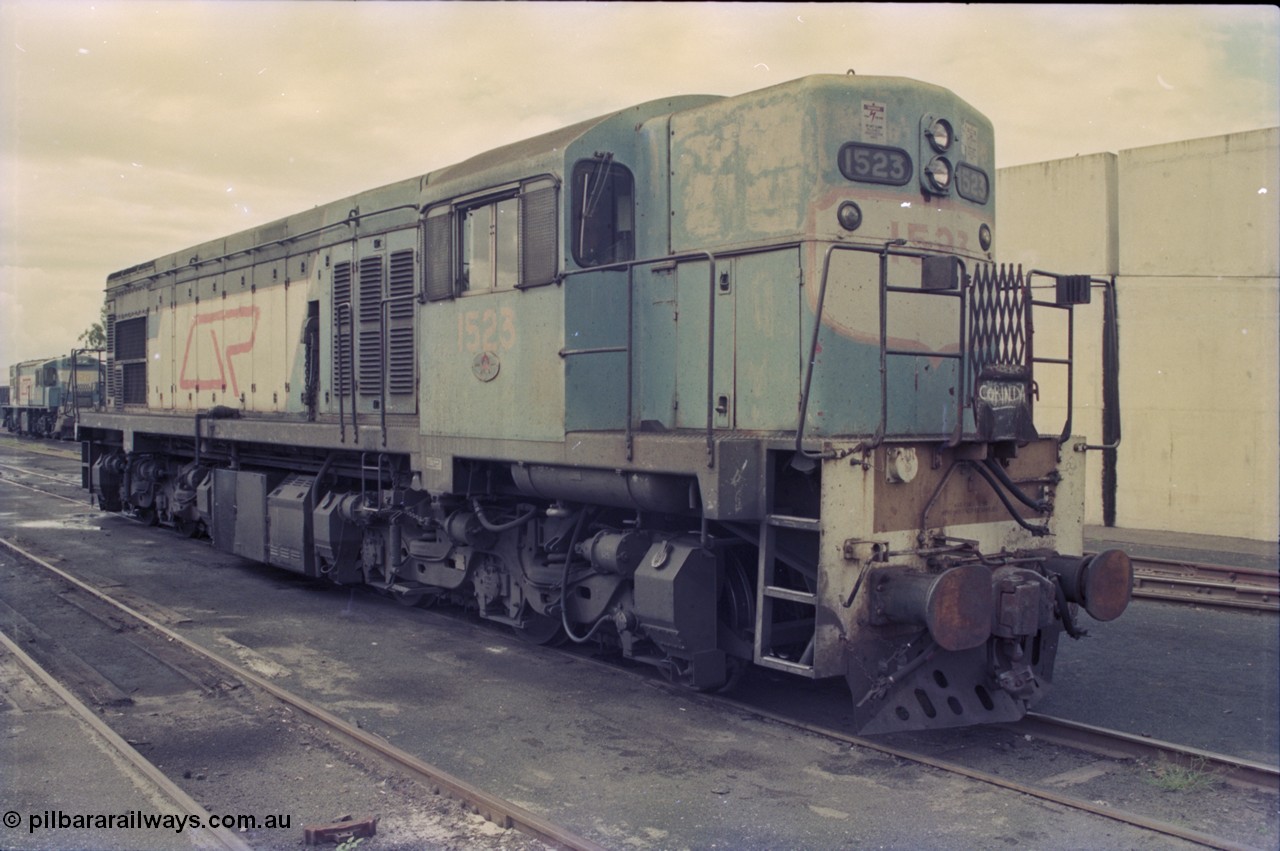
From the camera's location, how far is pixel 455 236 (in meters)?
7.24

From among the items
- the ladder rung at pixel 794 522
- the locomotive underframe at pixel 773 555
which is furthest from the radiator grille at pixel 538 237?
the ladder rung at pixel 794 522


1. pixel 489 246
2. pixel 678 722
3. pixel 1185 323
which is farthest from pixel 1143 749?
pixel 1185 323

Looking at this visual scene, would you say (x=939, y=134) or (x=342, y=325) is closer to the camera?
(x=939, y=134)

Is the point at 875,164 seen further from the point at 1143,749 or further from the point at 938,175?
the point at 1143,749

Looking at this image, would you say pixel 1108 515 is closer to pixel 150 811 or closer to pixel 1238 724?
pixel 1238 724

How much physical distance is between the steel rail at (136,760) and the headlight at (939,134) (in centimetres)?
495

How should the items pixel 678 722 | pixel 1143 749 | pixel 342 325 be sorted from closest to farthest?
pixel 1143 749 < pixel 678 722 < pixel 342 325

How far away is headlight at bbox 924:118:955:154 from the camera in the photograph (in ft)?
18.9

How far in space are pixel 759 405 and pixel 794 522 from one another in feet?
3.04

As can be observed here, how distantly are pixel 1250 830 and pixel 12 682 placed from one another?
271 inches

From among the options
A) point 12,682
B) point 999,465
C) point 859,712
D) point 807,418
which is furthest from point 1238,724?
point 12,682

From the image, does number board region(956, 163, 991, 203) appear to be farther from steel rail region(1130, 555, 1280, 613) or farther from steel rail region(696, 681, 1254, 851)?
steel rail region(1130, 555, 1280, 613)

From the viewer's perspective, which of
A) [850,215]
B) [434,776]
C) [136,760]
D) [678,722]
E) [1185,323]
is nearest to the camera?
[434,776]

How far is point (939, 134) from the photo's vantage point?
5.82 metres
